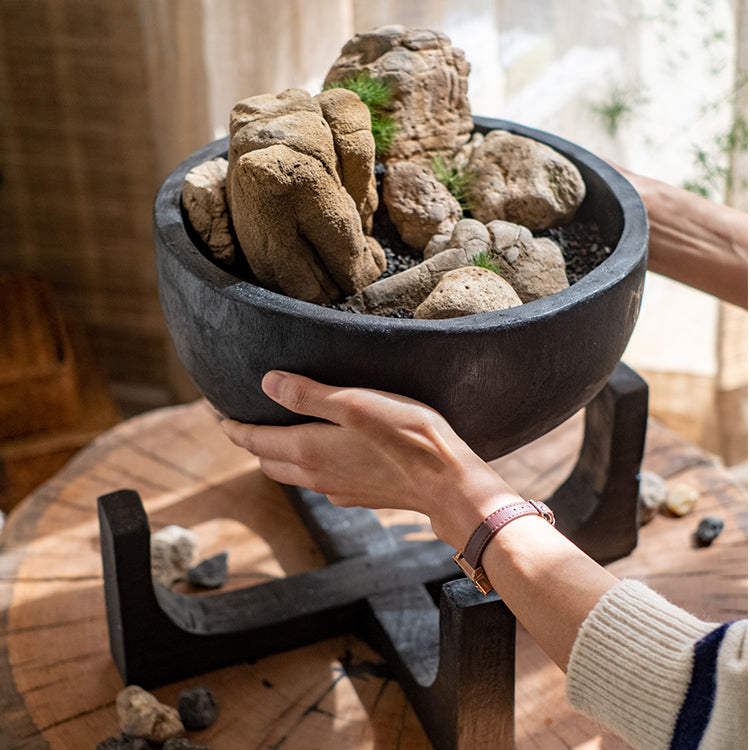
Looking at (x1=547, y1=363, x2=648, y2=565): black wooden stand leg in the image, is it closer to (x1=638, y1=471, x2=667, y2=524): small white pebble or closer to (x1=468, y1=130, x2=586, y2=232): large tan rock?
(x1=638, y1=471, x2=667, y2=524): small white pebble

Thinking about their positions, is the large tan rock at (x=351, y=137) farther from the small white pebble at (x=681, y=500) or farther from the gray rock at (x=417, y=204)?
the small white pebble at (x=681, y=500)

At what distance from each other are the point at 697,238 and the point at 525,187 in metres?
0.31

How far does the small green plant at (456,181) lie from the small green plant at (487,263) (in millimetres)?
116

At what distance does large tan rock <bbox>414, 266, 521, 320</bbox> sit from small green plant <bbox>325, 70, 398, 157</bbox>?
195 mm

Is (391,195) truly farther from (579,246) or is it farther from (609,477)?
(609,477)

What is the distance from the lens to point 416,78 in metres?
0.84

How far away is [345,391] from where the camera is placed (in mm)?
654

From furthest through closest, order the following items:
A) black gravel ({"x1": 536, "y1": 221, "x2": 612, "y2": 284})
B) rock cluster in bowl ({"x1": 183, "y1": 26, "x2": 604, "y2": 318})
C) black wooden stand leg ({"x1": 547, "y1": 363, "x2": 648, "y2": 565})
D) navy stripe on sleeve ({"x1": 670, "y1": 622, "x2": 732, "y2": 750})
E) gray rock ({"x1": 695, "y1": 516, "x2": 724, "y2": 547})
Answer: gray rock ({"x1": 695, "y1": 516, "x2": 724, "y2": 547})
black wooden stand leg ({"x1": 547, "y1": 363, "x2": 648, "y2": 565})
black gravel ({"x1": 536, "y1": 221, "x2": 612, "y2": 284})
rock cluster in bowl ({"x1": 183, "y1": 26, "x2": 604, "y2": 318})
navy stripe on sleeve ({"x1": 670, "y1": 622, "x2": 732, "y2": 750})

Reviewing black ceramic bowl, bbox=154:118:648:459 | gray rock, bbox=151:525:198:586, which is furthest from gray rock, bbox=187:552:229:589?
black ceramic bowl, bbox=154:118:648:459

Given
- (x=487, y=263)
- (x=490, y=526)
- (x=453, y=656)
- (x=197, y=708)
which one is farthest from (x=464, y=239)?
(x=197, y=708)

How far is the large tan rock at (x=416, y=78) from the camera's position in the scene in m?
0.84

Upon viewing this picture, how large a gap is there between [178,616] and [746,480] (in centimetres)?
156

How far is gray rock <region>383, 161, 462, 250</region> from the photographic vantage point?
795 mm

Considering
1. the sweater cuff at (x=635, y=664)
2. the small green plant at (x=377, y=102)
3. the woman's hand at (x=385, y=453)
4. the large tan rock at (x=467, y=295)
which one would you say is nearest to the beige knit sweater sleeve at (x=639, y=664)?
the sweater cuff at (x=635, y=664)
